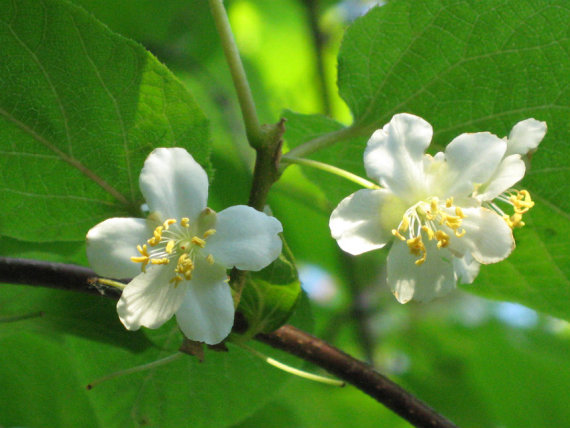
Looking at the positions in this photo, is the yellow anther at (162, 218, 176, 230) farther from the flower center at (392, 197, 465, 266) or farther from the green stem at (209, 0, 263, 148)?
the flower center at (392, 197, 465, 266)

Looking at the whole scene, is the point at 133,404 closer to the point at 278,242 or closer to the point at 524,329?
the point at 278,242

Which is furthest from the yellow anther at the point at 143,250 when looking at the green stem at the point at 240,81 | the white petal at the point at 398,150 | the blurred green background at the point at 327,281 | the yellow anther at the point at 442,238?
the blurred green background at the point at 327,281

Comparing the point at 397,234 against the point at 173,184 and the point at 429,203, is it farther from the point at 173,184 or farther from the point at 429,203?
the point at 173,184

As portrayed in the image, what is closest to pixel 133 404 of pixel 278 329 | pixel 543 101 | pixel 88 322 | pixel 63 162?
pixel 88 322

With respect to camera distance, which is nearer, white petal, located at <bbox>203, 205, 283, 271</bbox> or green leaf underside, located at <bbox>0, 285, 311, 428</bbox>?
white petal, located at <bbox>203, 205, 283, 271</bbox>

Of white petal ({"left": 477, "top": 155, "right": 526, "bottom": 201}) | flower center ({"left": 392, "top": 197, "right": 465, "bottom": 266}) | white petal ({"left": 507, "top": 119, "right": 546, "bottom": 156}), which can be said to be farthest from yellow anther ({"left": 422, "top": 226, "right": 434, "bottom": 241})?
white petal ({"left": 507, "top": 119, "right": 546, "bottom": 156})
